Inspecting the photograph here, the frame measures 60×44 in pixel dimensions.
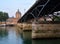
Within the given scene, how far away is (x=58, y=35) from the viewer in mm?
40625

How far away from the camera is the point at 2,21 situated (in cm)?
18375

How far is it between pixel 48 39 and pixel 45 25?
10.5ft

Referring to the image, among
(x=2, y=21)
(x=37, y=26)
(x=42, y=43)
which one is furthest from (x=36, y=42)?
(x=2, y=21)

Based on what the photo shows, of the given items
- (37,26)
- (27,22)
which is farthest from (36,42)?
(27,22)

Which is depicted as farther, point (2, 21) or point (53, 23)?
point (2, 21)

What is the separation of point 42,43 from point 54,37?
4.32 meters

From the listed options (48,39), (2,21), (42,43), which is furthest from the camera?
(2,21)

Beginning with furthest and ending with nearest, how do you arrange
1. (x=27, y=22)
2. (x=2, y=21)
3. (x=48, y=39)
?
1. (x=2, y=21)
2. (x=27, y=22)
3. (x=48, y=39)

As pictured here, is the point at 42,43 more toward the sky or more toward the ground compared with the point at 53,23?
more toward the ground

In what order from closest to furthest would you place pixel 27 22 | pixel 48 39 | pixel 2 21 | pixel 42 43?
pixel 42 43, pixel 48 39, pixel 27 22, pixel 2 21

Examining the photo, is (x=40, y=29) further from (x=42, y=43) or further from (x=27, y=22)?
(x=27, y=22)

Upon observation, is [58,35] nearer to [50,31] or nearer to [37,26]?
[50,31]

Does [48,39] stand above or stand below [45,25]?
below

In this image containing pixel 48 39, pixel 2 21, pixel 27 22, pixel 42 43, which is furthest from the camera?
pixel 2 21
